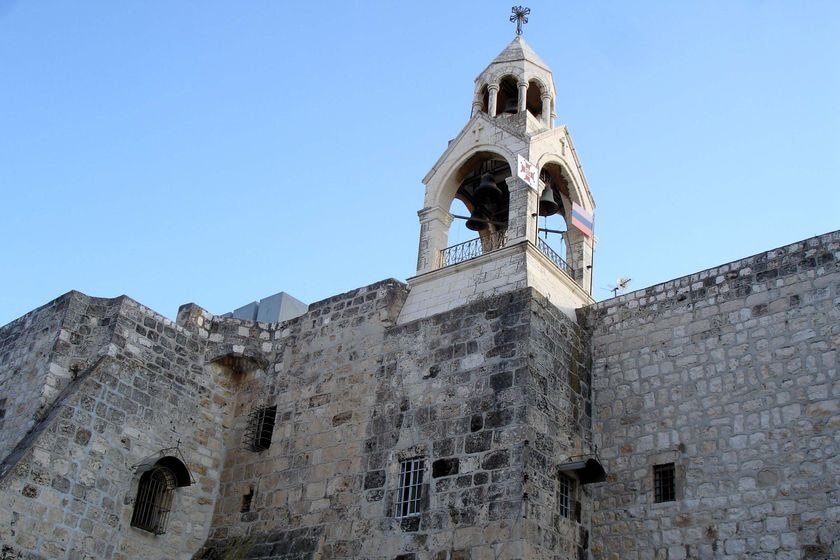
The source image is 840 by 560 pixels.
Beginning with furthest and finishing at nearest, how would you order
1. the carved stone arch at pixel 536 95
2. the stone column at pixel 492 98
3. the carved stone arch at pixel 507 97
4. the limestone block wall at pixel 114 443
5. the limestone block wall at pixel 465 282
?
1. the carved stone arch at pixel 507 97
2. the carved stone arch at pixel 536 95
3. the stone column at pixel 492 98
4. the limestone block wall at pixel 465 282
5. the limestone block wall at pixel 114 443

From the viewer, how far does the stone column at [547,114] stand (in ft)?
49.6

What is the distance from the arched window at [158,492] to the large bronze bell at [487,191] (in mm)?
5969

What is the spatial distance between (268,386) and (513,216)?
4577mm

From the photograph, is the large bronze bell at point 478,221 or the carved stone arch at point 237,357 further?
the large bronze bell at point 478,221

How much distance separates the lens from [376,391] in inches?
510

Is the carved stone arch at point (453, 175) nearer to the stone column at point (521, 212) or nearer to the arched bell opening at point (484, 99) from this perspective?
the stone column at point (521, 212)

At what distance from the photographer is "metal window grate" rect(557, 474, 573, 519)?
36.8ft

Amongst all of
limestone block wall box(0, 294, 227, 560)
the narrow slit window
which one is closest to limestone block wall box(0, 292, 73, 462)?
limestone block wall box(0, 294, 227, 560)

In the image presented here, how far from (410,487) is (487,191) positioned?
16.5ft

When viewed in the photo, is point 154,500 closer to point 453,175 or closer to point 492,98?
point 453,175

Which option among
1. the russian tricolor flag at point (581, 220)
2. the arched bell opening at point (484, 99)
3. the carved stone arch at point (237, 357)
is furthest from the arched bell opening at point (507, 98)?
the carved stone arch at point (237, 357)

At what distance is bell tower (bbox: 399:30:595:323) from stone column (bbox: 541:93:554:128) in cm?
2

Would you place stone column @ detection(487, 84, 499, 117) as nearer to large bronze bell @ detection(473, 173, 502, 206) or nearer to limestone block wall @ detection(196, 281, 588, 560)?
large bronze bell @ detection(473, 173, 502, 206)

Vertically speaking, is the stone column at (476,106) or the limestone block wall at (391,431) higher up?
the stone column at (476,106)
